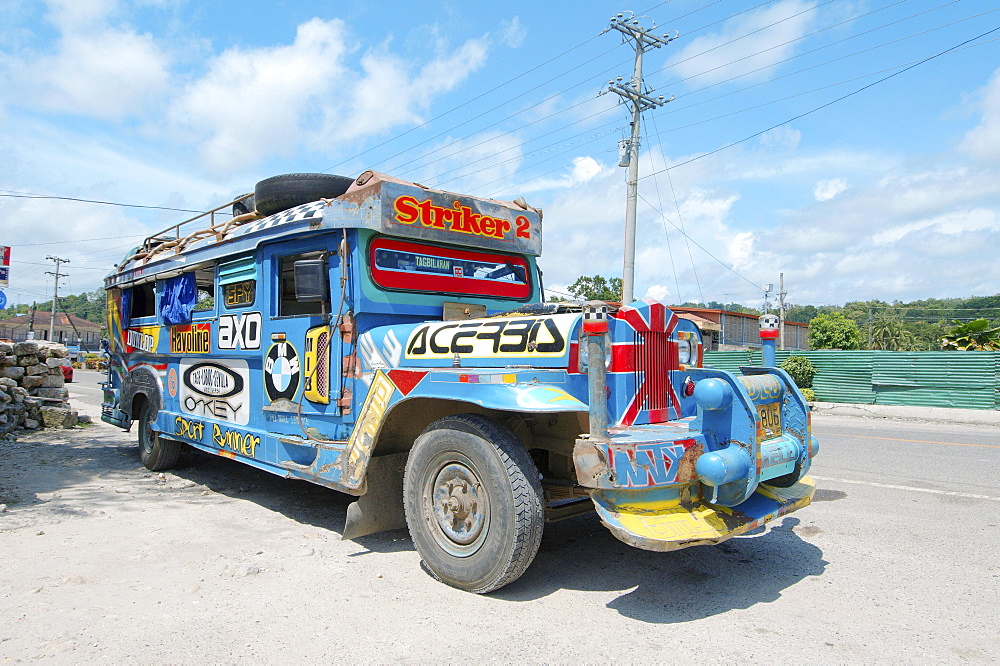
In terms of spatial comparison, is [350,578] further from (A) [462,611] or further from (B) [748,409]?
(B) [748,409]

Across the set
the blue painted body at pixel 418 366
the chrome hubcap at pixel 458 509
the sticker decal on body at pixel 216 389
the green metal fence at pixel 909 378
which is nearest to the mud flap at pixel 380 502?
the blue painted body at pixel 418 366

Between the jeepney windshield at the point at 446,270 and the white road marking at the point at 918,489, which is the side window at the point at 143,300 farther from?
the white road marking at the point at 918,489

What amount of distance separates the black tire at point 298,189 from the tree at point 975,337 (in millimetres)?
19653

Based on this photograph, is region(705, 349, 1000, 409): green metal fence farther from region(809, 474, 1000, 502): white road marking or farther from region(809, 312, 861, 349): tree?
region(809, 312, 861, 349): tree

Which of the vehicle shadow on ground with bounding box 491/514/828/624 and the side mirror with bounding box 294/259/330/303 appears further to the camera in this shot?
the side mirror with bounding box 294/259/330/303

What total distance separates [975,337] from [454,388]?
20486 millimetres

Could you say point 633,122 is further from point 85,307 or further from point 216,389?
point 85,307

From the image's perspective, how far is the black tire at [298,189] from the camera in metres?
5.60

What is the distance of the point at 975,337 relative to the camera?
19.2 meters

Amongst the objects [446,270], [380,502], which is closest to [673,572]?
[380,502]

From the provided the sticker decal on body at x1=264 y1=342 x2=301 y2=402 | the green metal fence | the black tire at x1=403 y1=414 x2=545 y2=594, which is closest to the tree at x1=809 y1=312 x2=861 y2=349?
the green metal fence

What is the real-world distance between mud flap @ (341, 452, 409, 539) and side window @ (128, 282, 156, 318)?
14.2 feet

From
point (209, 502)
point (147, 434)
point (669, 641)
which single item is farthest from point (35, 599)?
point (147, 434)

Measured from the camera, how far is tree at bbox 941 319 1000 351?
1878cm
